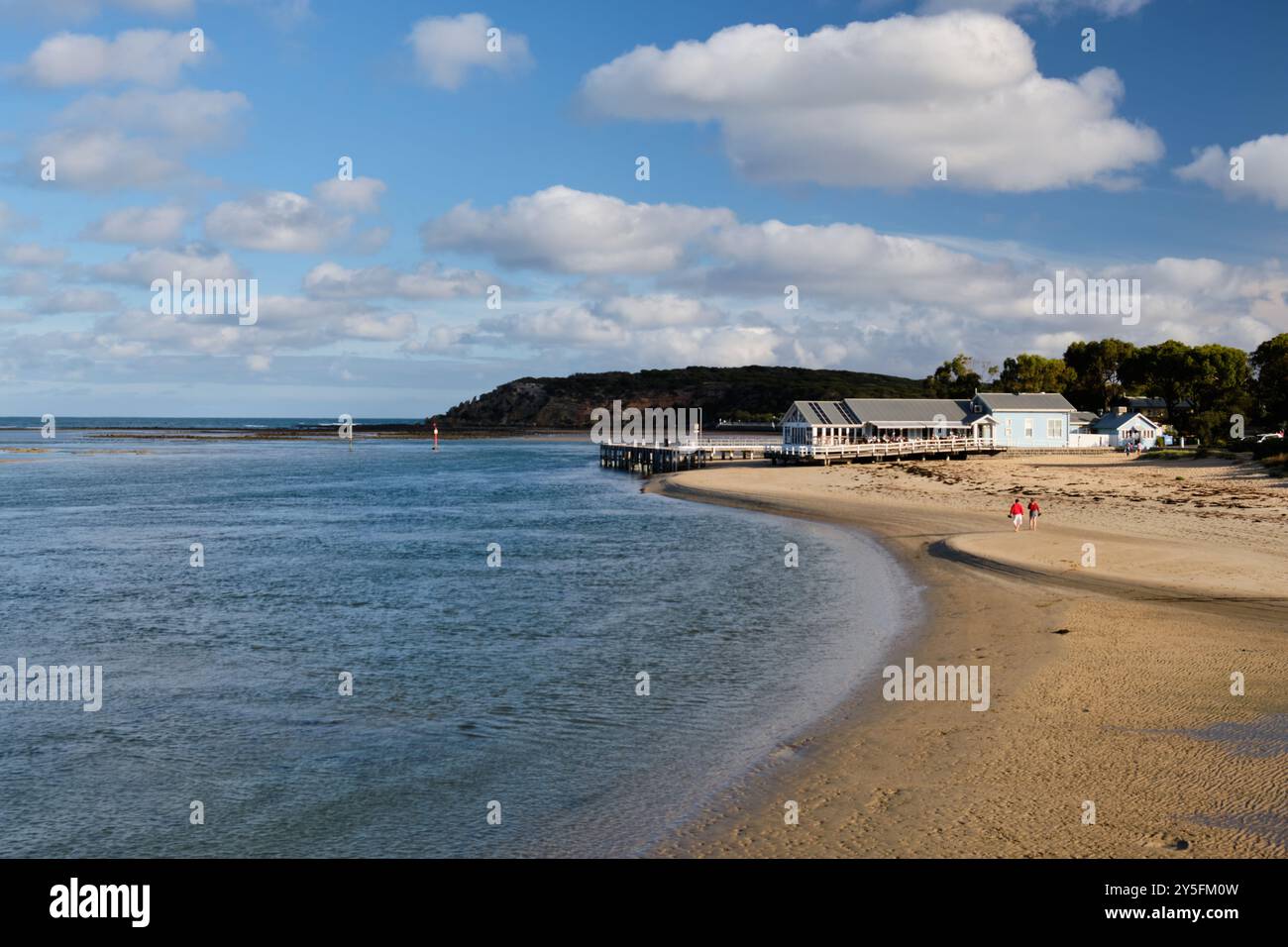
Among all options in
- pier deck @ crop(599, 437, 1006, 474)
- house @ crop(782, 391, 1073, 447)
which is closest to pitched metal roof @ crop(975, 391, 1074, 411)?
house @ crop(782, 391, 1073, 447)

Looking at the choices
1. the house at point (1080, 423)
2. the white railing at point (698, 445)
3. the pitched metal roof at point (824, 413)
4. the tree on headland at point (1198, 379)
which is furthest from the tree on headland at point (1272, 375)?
the white railing at point (698, 445)

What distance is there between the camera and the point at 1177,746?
11586mm

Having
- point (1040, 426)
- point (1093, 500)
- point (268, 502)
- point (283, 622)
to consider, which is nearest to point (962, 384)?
point (1040, 426)

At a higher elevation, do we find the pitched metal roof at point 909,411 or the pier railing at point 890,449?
the pitched metal roof at point 909,411

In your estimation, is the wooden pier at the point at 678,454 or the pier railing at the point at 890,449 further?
the wooden pier at the point at 678,454

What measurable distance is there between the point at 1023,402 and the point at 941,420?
741 cm

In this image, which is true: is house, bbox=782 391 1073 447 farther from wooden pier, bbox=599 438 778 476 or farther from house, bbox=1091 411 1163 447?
wooden pier, bbox=599 438 778 476

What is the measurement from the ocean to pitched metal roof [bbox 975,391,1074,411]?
47.9 meters

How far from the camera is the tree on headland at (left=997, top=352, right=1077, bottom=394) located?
10788 cm

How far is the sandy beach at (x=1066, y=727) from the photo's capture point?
9.37 metres

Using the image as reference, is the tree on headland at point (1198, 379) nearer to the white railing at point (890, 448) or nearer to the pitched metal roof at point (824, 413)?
the white railing at point (890, 448)

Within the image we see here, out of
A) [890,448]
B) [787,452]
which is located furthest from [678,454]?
[890,448]
